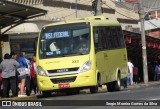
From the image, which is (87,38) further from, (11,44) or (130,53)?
(130,53)

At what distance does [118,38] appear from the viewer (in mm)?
25922

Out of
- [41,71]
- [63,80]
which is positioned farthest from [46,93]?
[63,80]

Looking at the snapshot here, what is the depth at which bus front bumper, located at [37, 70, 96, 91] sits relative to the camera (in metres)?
21.2

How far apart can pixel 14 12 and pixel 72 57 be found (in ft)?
15.6

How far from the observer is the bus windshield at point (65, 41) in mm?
21766

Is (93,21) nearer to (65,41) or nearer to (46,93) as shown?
(65,41)

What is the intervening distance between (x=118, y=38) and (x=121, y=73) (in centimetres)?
167

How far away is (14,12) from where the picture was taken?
81.7ft

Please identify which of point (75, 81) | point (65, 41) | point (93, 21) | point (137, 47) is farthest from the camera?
point (137, 47)

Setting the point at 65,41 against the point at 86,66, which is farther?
the point at 65,41

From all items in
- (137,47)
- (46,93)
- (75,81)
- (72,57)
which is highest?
(72,57)

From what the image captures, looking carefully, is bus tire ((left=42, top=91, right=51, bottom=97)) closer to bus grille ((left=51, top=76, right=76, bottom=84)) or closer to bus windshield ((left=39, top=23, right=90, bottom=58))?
bus grille ((left=51, top=76, right=76, bottom=84))

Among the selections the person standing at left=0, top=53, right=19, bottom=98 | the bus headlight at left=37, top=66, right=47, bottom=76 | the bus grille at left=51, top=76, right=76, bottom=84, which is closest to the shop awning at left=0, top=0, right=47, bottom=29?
the person standing at left=0, top=53, right=19, bottom=98

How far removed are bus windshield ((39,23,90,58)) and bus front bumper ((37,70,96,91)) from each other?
2.98ft
